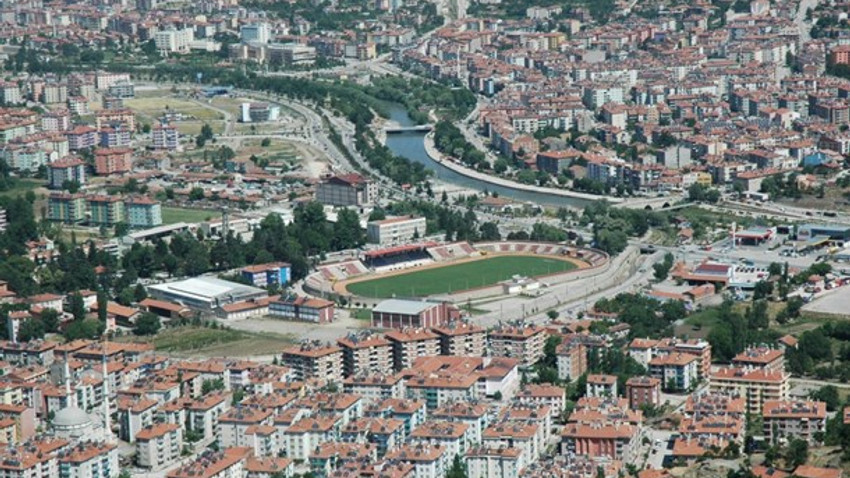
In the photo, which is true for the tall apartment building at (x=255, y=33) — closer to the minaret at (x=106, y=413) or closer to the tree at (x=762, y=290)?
the tree at (x=762, y=290)

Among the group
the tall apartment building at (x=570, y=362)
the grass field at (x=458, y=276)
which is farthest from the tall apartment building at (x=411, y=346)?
the grass field at (x=458, y=276)

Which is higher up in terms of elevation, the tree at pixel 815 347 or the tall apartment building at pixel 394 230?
the tree at pixel 815 347

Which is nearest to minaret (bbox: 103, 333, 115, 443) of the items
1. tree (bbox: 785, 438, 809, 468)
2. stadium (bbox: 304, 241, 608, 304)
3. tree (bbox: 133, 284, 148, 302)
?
tree (bbox: 133, 284, 148, 302)

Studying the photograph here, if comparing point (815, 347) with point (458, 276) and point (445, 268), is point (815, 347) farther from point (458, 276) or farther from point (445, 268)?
point (445, 268)

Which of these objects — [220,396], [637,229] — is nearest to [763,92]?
[637,229]

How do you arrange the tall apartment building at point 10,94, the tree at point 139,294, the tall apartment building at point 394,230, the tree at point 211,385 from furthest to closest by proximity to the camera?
the tall apartment building at point 10,94 → the tall apartment building at point 394,230 → the tree at point 139,294 → the tree at point 211,385

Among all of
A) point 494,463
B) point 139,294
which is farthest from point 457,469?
point 139,294
